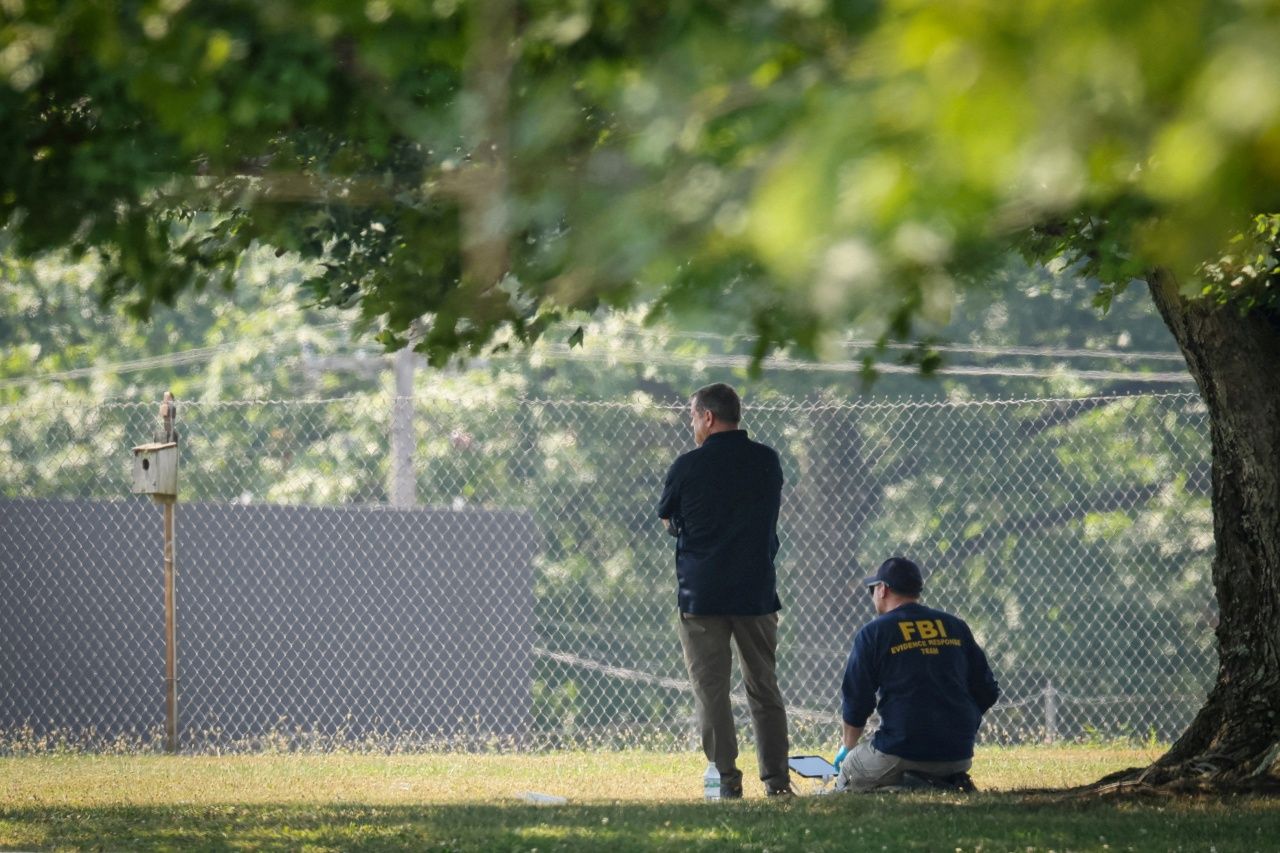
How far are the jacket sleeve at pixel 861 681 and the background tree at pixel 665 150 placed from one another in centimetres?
148

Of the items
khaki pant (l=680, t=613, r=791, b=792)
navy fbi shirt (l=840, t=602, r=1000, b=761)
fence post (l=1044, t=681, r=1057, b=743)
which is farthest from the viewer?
fence post (l=1044, t=681, r=1057, b=743)

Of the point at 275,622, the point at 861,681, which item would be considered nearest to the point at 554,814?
the point at 861,681

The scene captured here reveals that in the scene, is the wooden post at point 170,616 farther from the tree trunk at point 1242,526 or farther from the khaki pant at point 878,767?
the tree trunk at point 1242,526

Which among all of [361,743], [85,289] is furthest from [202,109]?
[85,289]

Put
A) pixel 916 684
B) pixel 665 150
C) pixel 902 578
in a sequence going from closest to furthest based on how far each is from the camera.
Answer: pixel 665 150, pixel 916 684, pixel 902 578

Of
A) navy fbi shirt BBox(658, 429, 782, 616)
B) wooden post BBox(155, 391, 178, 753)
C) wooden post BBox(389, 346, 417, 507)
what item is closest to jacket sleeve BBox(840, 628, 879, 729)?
navy fbi shirt BBox(658, 429, 782, 616)

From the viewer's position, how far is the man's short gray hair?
693cm

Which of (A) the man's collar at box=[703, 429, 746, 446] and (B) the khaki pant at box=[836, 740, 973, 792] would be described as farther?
(A) the man's collar at box=[703, 429, 746, 446]

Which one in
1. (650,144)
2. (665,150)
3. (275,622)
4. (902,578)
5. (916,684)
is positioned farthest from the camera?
(275,622)

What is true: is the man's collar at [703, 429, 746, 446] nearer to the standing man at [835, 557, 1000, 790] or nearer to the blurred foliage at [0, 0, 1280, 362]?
the standing man at [835, 557, 1000, 790]

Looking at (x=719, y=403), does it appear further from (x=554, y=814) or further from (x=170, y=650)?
(x=170, y=650)

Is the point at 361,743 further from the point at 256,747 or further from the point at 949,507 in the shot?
the point at 949,507

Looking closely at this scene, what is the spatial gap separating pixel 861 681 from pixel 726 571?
0.71 meters

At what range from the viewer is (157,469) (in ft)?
32.0
